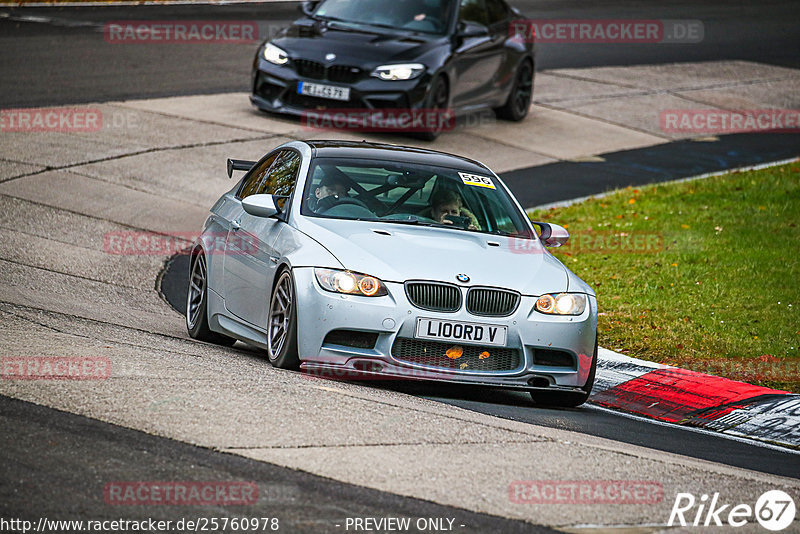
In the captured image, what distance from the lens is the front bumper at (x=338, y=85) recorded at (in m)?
16.8

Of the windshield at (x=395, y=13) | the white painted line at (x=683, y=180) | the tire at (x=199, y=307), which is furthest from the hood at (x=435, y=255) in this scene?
the windshield at (x=395, y=13)

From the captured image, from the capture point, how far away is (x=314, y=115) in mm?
17000

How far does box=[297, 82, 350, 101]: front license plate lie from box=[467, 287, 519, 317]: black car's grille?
9485 millimetres

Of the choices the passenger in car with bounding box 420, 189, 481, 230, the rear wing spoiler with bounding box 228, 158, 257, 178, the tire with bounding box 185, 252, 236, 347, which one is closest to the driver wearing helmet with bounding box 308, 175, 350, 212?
the passenger in car with bounding box 420, 189, 481, 230

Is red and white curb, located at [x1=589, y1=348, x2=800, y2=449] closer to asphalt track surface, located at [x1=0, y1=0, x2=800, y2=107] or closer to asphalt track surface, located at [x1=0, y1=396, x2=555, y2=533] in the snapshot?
asphalt track surface, located at [x1=0, y1=396, x2=555, y2=533]

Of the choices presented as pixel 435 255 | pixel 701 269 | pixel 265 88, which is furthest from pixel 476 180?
pixel 265 88

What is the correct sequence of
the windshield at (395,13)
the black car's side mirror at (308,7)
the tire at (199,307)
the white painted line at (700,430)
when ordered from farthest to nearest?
1. the black car's side mirror at (308,7)
2. the windshield at (395,13)
3. the tire at (199,307)
4. the white painted line at (700,430)

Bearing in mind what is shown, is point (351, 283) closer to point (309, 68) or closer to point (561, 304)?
point (561, 304)

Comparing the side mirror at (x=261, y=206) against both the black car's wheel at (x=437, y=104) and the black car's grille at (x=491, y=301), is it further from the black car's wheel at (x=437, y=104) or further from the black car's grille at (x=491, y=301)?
the black car's wheel at (x=437, y=104)

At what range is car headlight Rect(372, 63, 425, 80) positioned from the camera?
1683 cm

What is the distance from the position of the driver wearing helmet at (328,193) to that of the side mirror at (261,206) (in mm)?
255

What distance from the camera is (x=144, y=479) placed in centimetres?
518

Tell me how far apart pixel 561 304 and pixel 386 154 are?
1.96m

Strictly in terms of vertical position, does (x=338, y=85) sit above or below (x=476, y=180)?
below
